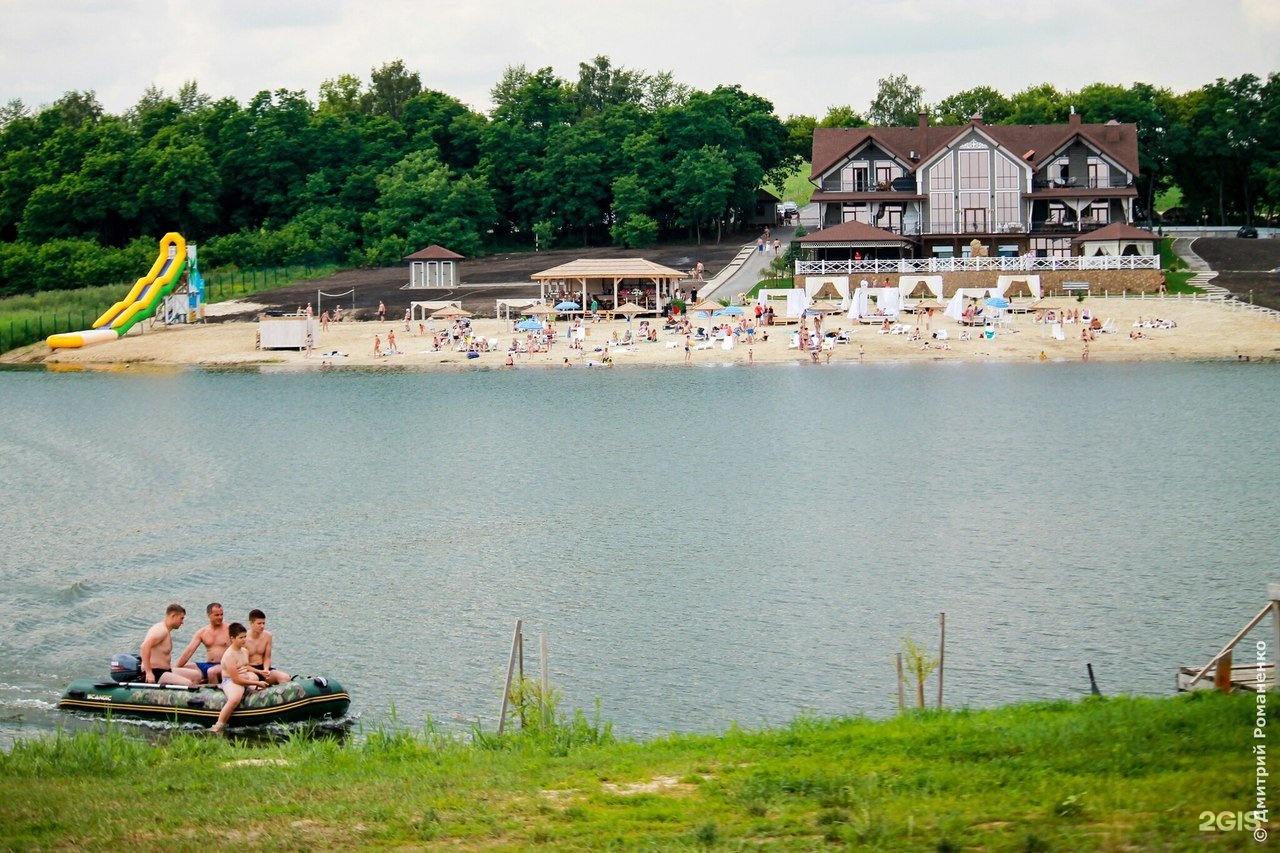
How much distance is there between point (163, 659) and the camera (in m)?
19.4

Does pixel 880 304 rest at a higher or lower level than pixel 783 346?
higher

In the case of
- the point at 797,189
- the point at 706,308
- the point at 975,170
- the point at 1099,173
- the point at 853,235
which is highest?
the point at 797,189

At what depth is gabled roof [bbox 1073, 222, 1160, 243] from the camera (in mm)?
70625

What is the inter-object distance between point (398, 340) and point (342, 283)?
15062mm

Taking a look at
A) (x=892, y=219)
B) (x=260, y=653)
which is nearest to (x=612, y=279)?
(x=892, y=219)

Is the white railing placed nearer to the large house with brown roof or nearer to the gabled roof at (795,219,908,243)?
the gabled roof at (795,219,908,243)

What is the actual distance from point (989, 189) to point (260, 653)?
6481cm

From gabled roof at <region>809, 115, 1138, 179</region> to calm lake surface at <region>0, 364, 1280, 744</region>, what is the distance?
2470cm

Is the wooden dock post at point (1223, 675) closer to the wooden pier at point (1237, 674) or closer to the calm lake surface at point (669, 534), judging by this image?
the wooden pier at point (1237, 674)

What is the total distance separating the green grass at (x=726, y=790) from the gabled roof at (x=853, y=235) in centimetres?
5856

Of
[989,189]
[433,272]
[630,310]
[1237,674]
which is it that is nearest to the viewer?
[1237,674]

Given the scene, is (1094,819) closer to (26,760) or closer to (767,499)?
(26,760)

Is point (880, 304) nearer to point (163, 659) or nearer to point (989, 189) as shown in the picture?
point (989, 189)

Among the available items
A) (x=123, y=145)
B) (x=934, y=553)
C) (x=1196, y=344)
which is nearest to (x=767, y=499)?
(x=934, y=553)
